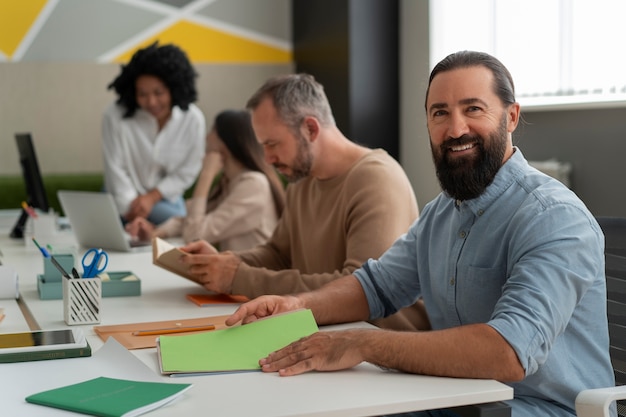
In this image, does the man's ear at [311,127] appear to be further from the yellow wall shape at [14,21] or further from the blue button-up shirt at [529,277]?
the yellow wall shape at [14,21]

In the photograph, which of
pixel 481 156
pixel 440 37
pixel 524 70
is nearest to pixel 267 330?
pixel 481 156

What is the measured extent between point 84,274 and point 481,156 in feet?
3.16

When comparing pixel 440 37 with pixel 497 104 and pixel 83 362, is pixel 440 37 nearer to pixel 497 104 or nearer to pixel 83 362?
pixel 497 104

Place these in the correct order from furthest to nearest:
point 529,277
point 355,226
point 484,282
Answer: point 355,226 → point 484,282 → point 529,277

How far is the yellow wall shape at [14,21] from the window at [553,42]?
3.05 m

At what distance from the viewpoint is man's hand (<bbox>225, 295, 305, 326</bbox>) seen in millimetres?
1948

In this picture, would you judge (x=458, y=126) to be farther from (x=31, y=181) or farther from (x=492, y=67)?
(x=31, y=181)

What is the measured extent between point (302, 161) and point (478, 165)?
3.27 ft

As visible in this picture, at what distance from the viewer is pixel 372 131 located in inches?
244

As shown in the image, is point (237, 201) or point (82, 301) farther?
point (237, 201)

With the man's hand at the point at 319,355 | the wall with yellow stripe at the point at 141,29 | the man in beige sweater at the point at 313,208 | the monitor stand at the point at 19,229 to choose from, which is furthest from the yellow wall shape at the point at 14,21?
the man's hand at the point at 319,355

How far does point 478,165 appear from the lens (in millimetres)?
1940

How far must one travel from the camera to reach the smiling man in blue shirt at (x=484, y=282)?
5.41 ft

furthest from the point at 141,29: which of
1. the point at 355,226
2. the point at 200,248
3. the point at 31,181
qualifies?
the point at 355,226
